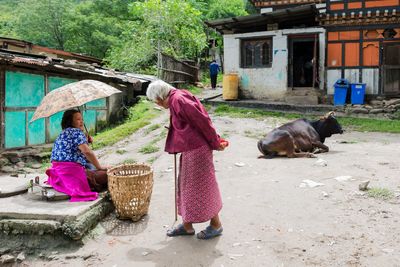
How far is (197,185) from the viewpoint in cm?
434

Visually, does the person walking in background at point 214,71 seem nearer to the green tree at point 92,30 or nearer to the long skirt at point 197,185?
the green tree at point 92,30

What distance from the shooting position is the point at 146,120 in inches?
559

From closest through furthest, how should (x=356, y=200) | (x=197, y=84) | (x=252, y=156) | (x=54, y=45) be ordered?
(x=356, y=200)
(x=252, y=156)
(x=197, y=84)
(x=54, y=45)

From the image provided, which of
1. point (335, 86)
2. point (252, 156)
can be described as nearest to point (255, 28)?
point (335, 86)

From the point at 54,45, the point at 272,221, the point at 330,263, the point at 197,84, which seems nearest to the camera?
the point at 330,263

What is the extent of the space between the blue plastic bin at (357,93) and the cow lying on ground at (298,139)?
6.89 m

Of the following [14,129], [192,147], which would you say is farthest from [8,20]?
[192,147]

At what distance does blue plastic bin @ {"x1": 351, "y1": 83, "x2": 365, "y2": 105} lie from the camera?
15328mm

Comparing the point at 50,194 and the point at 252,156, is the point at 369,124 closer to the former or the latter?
the point at 252,156

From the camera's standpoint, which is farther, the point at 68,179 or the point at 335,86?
the point at 335,86

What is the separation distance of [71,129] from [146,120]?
9.12 m

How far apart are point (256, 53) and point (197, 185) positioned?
14112mm

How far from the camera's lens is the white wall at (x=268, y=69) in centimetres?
1659

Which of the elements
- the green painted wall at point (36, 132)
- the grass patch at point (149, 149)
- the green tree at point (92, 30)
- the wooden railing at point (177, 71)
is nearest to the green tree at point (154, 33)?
the wooden railing at point (177, 71)
